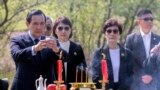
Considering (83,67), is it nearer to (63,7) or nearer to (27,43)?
(27,43)

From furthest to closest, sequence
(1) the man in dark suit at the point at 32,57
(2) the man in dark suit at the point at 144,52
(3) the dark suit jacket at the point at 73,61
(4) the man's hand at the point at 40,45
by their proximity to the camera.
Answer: (2) the man in dark suit at the point at 144,52, (3) the dark suit jacket at the point at 73,61, (1) the man in dark suit at the point at 32,57, (4) the man's hand at the point at 40,45

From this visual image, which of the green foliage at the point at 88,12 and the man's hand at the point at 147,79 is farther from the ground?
the green foliage at the point at 88,12

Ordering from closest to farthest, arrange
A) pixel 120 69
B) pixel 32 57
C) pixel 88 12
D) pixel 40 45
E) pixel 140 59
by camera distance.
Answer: pixel 40 45 → pixel 32 57 → pixel 120 69 → pixel 140 59 → pixel 88 12

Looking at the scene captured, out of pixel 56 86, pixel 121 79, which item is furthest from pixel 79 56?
pixel 56 86

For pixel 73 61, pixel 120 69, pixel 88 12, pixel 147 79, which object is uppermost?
pixel 88 12

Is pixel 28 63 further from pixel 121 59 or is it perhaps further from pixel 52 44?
pixel 121 59

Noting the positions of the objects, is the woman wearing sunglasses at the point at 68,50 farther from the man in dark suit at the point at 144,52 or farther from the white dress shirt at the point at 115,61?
the man in dark suit at the point at 144,52

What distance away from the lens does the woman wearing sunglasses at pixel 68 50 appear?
548 centimetres

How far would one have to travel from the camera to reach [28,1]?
14.6m

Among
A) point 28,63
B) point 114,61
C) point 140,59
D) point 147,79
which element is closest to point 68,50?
point 114,61

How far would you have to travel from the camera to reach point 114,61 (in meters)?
5.53

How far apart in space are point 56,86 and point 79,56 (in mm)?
1154

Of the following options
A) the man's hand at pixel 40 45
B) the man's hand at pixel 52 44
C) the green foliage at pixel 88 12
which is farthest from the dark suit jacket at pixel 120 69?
the green foliage at pixel 88 12

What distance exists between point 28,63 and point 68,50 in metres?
0.77
